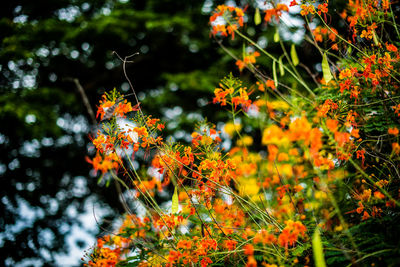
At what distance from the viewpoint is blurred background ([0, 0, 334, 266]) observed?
4379 millimetres

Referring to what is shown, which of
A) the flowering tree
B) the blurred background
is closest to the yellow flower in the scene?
the flowering tree

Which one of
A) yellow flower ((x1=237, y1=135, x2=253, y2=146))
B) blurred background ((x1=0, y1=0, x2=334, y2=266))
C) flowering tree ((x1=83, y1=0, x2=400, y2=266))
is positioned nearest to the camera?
flowering tree ((x1=83, y1=0, x2=400, y2=266))

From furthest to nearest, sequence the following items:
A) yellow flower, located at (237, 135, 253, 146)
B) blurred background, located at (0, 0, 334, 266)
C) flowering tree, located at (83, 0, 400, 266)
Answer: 1. blurred background, located at (0, 0, 334, 266)
2. yellow flower, located at (237, 135, 253, 146)
3. flowering tree, located at (83, 0, 400, 266)

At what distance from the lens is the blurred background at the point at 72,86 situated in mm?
4379

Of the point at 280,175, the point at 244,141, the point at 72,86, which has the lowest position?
the point at 72,86

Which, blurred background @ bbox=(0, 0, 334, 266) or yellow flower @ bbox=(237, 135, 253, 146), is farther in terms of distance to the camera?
blurred background @ bbox=(0, 0, 334, 266)

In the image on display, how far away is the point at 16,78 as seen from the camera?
15.3 feet

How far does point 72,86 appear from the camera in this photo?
5.04 m

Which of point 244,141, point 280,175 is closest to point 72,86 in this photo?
point 244,141

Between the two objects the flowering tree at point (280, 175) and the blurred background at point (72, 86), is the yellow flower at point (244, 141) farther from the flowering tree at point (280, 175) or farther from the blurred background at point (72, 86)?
the blurred background at point (72, 86)

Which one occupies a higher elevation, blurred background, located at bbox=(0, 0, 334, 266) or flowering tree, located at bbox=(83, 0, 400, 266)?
flowering tree, located at bbox=(83, 0, 400, 266)

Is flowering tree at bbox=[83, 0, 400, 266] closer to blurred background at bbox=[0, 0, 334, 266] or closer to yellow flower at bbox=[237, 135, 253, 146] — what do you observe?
yellow flower at bbox=[237, 135, 253, 146]

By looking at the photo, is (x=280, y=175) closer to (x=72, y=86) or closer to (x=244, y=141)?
(x=244, y=141)

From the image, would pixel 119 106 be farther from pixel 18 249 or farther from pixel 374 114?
pixel 18 249
